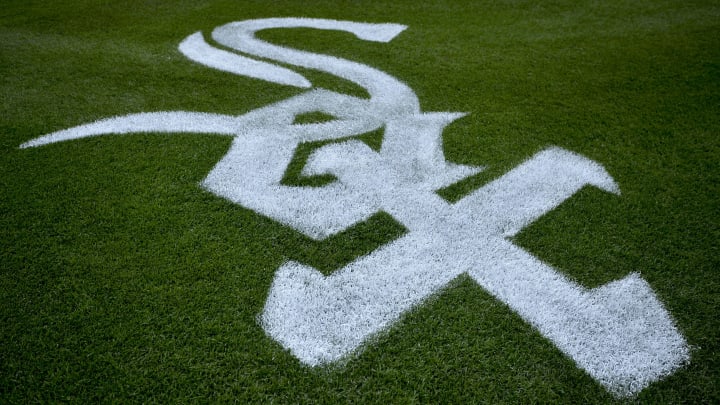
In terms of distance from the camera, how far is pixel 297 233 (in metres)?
2.22

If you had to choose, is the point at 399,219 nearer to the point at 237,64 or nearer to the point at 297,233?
the point at 297,233

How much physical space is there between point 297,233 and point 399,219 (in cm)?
47

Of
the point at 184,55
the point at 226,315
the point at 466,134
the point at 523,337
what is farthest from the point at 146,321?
the point at 184,55

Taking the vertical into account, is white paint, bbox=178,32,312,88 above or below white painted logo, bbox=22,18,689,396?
above

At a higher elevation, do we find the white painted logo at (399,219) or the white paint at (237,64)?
the white paint at (237,64)

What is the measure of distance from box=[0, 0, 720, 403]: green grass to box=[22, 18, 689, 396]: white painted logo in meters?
0.07

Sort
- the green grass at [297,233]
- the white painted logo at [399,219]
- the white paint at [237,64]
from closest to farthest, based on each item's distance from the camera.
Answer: the green grass at [297,233] → the white painted logo at [399,219] → the white paint at [237,64]

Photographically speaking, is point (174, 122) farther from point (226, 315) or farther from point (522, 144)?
point (522, 144)

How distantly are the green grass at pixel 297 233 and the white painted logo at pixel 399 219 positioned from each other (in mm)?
65

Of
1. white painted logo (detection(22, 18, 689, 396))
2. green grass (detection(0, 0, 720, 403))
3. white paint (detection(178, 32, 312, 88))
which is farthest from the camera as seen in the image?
white paint (detection(178, 32, 312, 88))

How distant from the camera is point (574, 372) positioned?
1.71 meters

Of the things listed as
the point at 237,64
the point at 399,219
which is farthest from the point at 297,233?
the point at 237,64

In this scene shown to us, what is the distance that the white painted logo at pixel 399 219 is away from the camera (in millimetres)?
1818

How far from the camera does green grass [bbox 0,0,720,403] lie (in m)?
1.70
